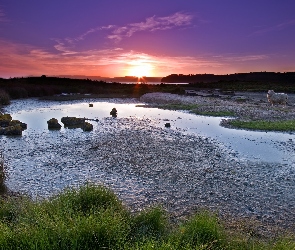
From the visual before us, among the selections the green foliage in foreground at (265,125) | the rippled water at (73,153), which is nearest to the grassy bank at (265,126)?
the green foliage in foreground at (265,125)

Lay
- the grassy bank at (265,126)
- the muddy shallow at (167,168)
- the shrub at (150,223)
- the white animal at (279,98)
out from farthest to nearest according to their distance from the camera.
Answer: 1. the white animal at (279,98)
2. the grassy bank at (265,126)
3. the muddy shallow at (167,168)
4. the shrub at (150,223)

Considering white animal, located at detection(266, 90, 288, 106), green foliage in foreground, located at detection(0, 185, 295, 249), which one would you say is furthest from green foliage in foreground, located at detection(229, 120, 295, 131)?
green foliage in foreground, located at detection(0, 185, 295, 249)

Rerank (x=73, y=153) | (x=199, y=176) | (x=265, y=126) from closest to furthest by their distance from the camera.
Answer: (x=199, y=176) < (x=73, y=153) < (x=265, y=126)

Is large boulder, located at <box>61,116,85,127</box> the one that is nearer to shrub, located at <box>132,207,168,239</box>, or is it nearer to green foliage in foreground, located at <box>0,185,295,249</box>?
green foliage in foreground, located at <box>0,185,295,249</box>

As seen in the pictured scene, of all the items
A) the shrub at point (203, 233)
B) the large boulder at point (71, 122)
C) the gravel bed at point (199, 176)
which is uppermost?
the large boulder at point (71, 122)

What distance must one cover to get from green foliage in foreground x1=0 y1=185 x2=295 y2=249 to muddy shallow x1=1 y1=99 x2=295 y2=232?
1650 millimetres

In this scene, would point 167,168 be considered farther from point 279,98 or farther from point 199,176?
point 279,98

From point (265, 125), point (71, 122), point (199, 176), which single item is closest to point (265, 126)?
point (265, 125)

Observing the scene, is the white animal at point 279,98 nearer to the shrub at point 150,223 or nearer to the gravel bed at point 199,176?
the gravel bed at point 199,176

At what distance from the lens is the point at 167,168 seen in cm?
1355

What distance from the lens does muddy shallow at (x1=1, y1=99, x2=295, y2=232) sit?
397 inches

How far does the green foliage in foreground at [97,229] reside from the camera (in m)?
5.64

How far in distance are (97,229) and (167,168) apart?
25.5 ft

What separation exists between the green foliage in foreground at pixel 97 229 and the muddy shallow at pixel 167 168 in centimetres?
165
